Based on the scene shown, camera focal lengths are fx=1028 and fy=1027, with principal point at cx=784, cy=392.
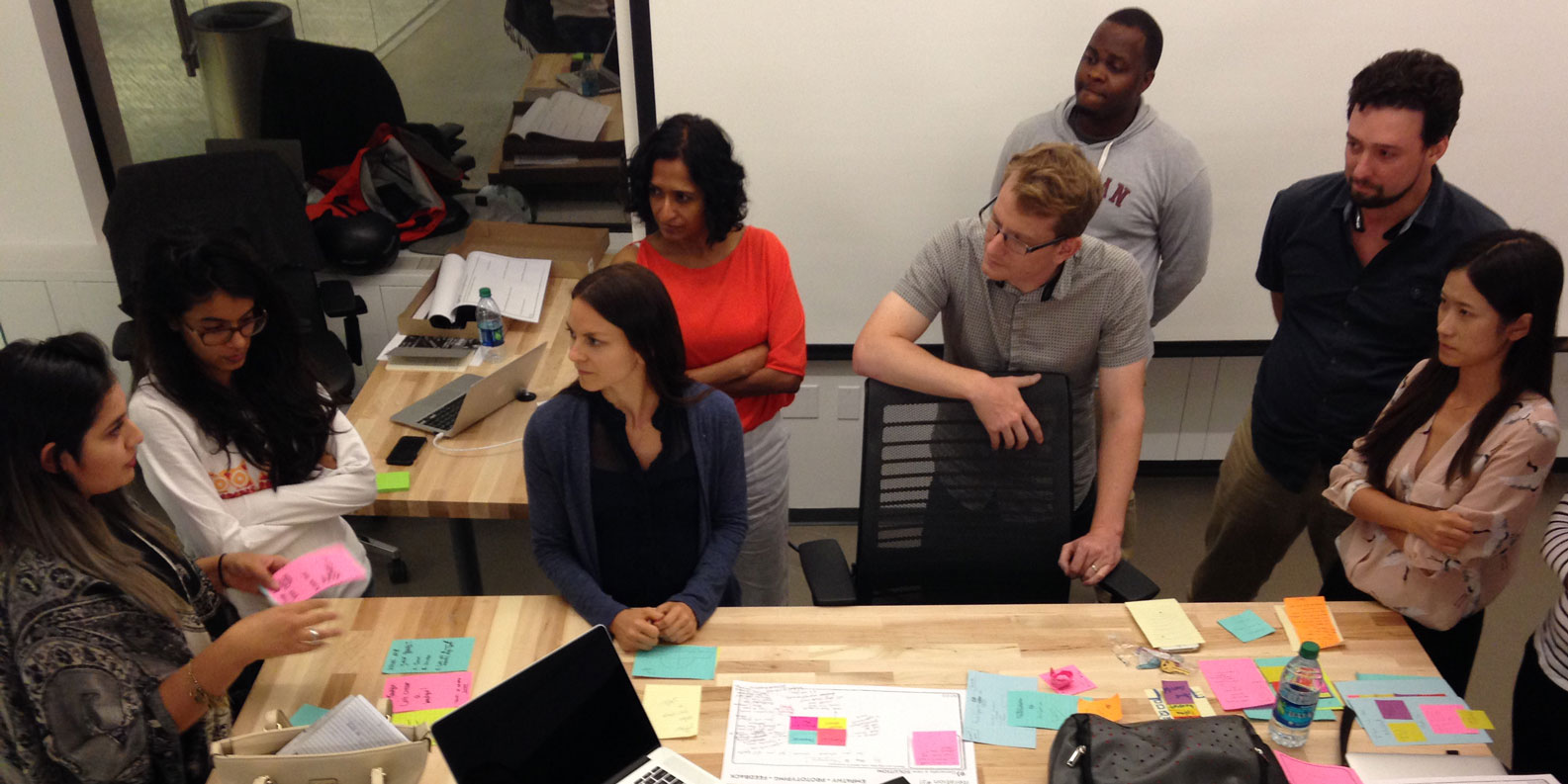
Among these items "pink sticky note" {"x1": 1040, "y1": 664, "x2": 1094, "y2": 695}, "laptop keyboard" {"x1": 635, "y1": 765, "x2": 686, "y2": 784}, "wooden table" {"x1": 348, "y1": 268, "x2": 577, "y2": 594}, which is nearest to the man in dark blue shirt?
"pink sticky note" {"x1": 1040, "y1": 664, "x2": 1094, "y2": 695}

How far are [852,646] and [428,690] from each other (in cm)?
80

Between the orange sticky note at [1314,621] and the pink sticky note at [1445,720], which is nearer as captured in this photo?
the pink sticky note at [1445,720]

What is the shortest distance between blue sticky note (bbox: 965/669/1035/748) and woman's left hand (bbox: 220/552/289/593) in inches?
52.9

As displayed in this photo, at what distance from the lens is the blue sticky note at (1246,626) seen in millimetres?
2041

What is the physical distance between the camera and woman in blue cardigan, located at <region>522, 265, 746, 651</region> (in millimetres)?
1943

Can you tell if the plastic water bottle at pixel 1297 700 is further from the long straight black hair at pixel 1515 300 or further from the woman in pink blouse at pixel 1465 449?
the long straight black hair at pixel 1515 300

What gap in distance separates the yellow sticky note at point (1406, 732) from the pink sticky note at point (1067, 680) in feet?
1.69

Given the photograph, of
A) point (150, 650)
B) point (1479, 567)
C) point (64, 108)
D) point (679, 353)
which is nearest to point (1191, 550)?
point (1479, 567)

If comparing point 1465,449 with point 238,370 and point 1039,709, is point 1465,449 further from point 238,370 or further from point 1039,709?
point 238,370

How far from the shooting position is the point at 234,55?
391 cm

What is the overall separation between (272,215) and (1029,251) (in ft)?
8.30

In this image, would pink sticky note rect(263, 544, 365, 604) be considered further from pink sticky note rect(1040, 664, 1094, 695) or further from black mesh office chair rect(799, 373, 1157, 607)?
pink sticky note rect(1040, 664, 1094, 695)

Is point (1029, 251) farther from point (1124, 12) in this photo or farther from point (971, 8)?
point (971, 8)

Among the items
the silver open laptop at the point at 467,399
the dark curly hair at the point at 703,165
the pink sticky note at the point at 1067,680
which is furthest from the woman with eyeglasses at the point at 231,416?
the pink sticky note at the point at 1067,680
